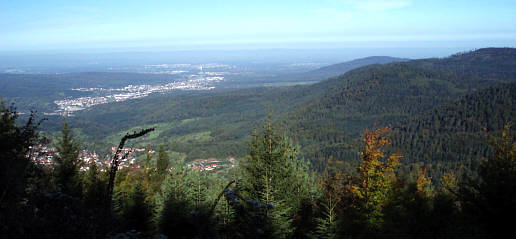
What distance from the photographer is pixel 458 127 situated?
93000 millimetres

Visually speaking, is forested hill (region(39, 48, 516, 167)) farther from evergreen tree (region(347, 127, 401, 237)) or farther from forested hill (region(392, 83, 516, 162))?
evergreen tree (region(347, 127, 401, 237))

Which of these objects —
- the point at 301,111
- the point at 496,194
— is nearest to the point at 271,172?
the point at 496,194

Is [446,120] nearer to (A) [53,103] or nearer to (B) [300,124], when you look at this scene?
(B) [300,124]

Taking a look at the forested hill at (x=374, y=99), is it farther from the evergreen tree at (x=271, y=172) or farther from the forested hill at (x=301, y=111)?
the evergreen tree at (x=271, y=172)

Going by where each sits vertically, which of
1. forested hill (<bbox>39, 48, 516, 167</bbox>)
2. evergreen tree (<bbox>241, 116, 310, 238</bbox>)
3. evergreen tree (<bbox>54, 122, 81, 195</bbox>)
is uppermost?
evergreen tree (<bbox>241, 116, 310, 238</bbox>)

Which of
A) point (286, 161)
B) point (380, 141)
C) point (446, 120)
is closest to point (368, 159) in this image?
point (380, 141)

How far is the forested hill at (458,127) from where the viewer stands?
245ft

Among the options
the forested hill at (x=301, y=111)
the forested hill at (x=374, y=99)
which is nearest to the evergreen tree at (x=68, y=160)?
the forested hill at (x=301, y=111)

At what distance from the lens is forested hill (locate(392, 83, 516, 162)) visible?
74562 mm

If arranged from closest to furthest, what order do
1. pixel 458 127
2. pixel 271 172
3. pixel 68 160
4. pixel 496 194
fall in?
pixel 496 194 → pixel 271 172 → pixel 68 160 → pixel 458 127

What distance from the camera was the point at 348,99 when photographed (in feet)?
524

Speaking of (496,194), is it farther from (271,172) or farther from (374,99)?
(374,99)

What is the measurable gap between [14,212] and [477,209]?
12311mm

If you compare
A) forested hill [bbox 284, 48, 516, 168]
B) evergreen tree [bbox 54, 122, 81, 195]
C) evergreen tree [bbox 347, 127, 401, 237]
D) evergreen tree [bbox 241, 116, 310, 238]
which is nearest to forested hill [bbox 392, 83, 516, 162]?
forested hill [bbox 284, 48, 516, 168]
